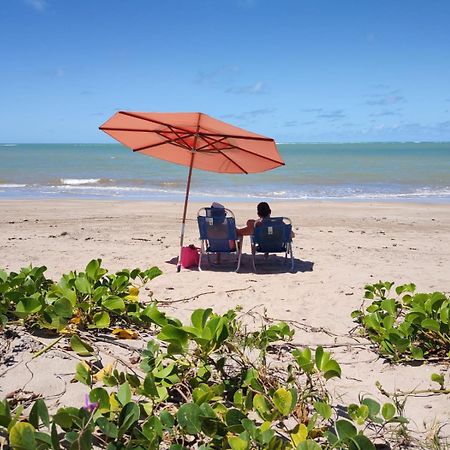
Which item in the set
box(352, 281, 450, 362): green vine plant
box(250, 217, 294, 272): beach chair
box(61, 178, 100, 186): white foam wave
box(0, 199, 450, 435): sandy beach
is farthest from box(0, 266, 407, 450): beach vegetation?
box(61, 178, 100, 186): white foam wave

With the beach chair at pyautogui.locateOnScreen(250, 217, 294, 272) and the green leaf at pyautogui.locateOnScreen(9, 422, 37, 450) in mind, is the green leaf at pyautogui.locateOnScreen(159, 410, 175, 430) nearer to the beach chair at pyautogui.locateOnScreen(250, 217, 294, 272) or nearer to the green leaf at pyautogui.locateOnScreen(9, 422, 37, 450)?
the green leaf at pyautogui.locateOnScreen(9, 422, 37, 450)

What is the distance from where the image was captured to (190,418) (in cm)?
191

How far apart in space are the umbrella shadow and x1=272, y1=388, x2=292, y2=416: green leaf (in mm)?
4513

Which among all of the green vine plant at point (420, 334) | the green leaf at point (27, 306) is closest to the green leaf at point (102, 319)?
the green leaf at point (27, 306)

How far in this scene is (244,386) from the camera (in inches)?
92.3

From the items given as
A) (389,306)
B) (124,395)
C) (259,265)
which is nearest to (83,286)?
(124,395)

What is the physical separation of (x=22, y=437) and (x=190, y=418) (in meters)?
0.60

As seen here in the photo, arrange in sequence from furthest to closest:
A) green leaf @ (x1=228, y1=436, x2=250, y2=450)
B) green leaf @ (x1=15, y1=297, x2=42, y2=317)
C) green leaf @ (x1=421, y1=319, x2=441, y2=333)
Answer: green leaf @ (x1=421, y1=319, x2=441, y2=333) < green leaf @ (x1=15, y1=297, x2=42, y2=317) < green leaf @ (x1=228, y1=436, x2=250, y2=450)

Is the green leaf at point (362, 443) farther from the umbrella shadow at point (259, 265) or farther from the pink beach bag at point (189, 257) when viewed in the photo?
the pink beach bag at point (189, 257)

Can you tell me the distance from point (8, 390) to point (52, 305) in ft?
1.85

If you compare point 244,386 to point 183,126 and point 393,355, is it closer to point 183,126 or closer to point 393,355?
point 393,355

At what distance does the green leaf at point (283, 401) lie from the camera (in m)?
2.04

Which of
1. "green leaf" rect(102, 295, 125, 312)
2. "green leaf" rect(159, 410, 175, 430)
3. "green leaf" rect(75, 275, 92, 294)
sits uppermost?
→ "green leaf" rect(75, 275, 92, 294)

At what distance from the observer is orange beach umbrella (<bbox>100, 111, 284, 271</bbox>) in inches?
236
